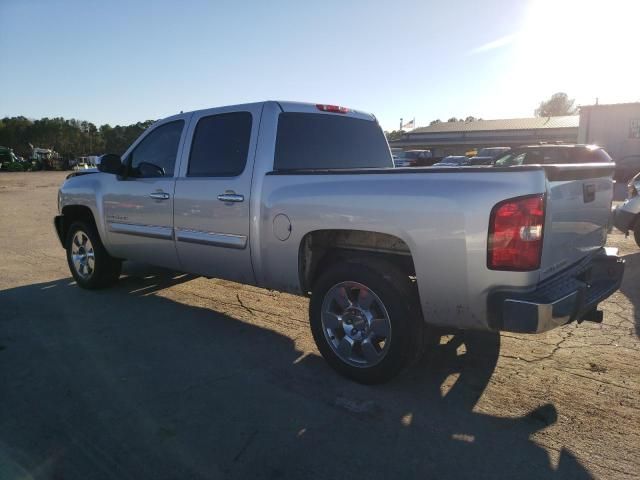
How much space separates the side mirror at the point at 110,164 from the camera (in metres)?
5.05

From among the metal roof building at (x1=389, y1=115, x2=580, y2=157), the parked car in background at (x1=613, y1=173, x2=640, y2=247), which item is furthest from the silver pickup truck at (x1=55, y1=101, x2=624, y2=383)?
the metal roof building at (x1=389, y1=115, x2=580, y2=157)

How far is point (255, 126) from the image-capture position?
4105 millimetres

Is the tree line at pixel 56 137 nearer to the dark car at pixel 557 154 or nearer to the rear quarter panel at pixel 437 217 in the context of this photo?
the dark car at pixel 557 154

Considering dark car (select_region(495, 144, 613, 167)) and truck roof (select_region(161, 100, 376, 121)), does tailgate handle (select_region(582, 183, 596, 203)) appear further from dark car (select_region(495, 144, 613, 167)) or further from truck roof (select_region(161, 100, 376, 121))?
dark car (select_region(495, 144, 613, 167))

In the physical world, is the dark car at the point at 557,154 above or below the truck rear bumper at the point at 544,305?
above

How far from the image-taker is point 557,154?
391 inches

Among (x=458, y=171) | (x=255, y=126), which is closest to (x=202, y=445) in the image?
(x=458, y=171)

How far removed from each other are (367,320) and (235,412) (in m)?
1.07

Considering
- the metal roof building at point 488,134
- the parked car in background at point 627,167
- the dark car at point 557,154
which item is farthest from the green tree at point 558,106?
the dark car at point 557,154

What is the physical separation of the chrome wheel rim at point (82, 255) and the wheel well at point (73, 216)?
0.61ft

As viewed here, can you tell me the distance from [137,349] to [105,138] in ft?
324

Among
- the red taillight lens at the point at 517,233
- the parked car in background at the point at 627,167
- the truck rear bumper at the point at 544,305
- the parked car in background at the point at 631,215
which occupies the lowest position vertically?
the parked car in background at the point at 627,167

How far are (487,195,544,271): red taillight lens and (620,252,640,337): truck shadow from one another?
244cm

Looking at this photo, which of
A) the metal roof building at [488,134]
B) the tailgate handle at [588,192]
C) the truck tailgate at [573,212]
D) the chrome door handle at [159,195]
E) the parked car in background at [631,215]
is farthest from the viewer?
the metal roof building at [488,134]
